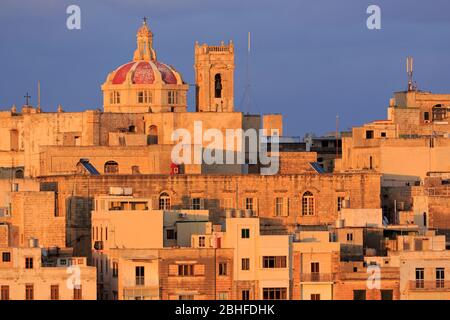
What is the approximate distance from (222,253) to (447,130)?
27.3 metres

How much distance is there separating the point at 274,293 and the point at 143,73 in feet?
93.7

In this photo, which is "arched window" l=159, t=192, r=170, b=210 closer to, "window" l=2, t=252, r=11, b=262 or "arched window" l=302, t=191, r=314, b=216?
"arched window" l=302, t=191, r=314, b=216

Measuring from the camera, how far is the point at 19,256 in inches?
4385

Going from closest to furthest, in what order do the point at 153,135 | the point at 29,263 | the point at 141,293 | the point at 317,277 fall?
the point at 29,263 → the point at 141,293 → the point at 317,277 → the point at 153,135

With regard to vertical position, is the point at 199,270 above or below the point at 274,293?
above

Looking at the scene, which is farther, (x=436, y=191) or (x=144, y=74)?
(x=144, y=74)

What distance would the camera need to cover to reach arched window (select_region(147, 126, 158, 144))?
440ft

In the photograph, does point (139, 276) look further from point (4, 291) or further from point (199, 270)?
point (4, 291)

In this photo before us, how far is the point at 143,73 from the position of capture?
140250mm

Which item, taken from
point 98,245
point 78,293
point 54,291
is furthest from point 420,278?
point 54,291

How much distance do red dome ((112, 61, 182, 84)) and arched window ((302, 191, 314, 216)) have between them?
16.1 m

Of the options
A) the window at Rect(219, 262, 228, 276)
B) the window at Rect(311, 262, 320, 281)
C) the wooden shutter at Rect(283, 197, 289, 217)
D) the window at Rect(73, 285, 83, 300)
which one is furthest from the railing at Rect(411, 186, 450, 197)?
the window at Rect(73, 285, 83, 300)
